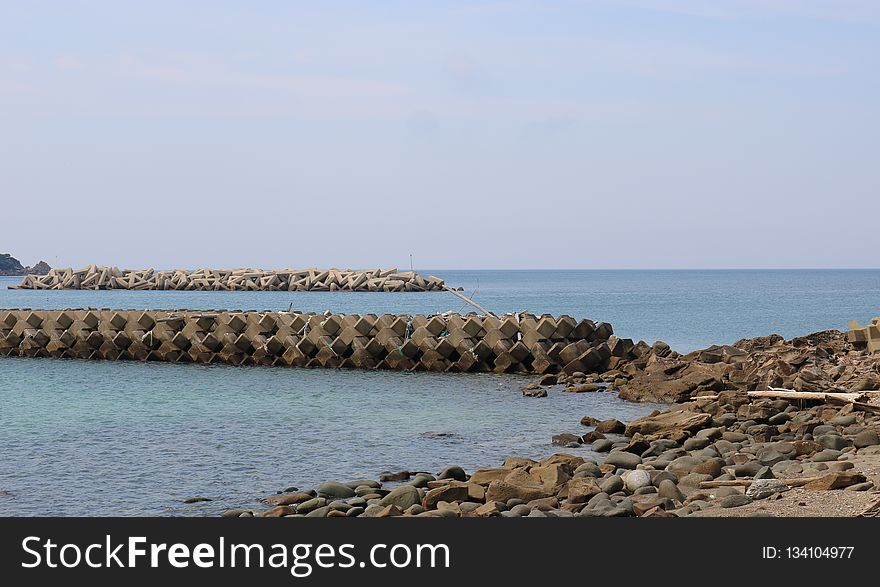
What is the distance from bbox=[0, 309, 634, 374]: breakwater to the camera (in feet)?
76.2

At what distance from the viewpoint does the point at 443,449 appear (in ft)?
45.8

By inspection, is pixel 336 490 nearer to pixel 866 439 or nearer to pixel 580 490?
pixel 580 490

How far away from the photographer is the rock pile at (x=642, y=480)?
29.8 ft

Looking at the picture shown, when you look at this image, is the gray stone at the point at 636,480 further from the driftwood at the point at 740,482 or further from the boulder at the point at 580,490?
the driftwood at the point at 740,482

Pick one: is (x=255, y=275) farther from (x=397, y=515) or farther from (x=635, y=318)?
(x=397, y=515)

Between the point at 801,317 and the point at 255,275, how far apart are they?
5359 cm

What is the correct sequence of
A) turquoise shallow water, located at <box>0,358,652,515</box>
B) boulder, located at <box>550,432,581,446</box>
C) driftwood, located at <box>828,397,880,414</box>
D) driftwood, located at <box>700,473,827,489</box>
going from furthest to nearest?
1. boulder, located at <box>550,432,581,446</box>
2. driftwood, located at <box>828,397,880,414</box>
3. turquoise shallow water, located at <box>0,358,652,515</box>
4. driftwood, located at <box>700,473,827,489</box>

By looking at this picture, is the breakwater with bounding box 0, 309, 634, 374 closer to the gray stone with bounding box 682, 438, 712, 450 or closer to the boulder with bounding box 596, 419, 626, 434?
the boulder with bounding box 596, 419, 626, 434

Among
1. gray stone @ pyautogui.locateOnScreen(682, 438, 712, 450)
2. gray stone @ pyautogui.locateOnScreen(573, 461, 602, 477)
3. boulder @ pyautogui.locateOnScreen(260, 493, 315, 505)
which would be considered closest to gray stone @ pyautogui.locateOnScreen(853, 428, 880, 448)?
gray stone @ pyautogui.locateOnScreen(682, 438, 712, 450)

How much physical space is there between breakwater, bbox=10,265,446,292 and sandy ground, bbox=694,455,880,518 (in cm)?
8076

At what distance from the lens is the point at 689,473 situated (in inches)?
411

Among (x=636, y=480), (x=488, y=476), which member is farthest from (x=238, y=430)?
(x=636, y=480)

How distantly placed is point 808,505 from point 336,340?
1766 cm
